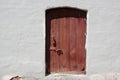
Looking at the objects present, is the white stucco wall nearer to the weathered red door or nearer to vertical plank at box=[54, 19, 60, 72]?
the weathered red door

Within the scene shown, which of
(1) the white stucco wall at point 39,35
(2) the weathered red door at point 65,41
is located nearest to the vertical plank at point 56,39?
(2) the weathered red door at point 65,41

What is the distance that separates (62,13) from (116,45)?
74.7 inches

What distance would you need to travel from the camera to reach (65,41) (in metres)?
9.32

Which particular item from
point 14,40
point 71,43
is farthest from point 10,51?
point 71,43

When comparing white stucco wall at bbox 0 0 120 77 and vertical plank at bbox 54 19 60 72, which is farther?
vertical plank at bbox 54 19 60 72

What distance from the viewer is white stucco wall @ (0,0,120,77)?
8883 mm

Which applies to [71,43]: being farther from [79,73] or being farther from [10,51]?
[10,51]

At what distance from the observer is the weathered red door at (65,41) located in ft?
30.1

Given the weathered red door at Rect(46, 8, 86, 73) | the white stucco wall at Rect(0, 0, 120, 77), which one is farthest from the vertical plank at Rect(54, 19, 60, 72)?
the white stucco wall at Rect(0, 0, 120, 77)

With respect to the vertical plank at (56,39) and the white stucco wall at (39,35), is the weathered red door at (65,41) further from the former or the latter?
the white stucco wall at (39,35)

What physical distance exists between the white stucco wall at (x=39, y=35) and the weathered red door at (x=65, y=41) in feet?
0.88

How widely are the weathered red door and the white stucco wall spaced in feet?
0.88

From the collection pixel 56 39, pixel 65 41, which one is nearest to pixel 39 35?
pixel 56 39

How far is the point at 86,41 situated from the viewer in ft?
30.1
